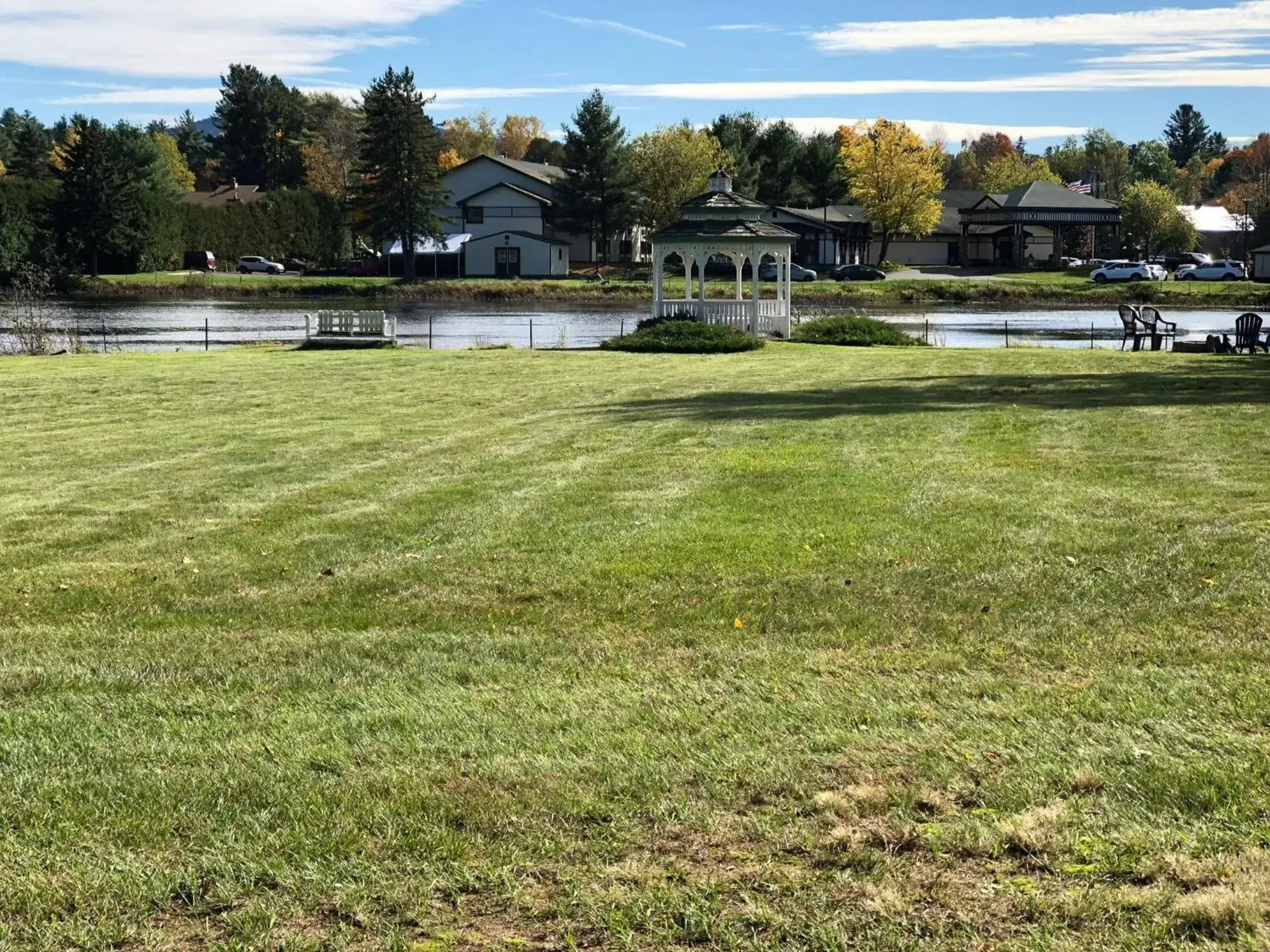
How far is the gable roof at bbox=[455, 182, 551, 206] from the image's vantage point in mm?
100500

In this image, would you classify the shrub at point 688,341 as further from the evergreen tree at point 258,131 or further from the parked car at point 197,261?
the evergreen tree at point 258,131

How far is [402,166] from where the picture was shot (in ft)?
308

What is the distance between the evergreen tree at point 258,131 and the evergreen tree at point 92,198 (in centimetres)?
4729

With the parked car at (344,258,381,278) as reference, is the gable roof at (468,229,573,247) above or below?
above

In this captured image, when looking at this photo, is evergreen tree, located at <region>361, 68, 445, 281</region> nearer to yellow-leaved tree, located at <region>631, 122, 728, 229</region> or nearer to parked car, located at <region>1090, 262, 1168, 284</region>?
yellow-leaved tree, located at <region>631, 122, 728, 229</region>

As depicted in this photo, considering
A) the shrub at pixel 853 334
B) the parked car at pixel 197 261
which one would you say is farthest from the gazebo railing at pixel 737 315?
the parked car at pixel 197 261

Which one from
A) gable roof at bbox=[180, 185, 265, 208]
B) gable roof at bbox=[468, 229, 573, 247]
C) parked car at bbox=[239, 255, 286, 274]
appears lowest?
parked car at bbox=[239, 255, 286, 274]

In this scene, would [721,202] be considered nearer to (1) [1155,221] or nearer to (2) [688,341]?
(2) [688,341]

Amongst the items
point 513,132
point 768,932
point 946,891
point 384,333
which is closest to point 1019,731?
point 946,891

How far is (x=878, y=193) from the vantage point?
101188 millimetres

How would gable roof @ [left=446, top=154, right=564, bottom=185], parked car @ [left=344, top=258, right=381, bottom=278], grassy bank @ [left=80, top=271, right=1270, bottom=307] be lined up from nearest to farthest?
grassy bank @ [left=80, top=271, right=1270, bottom=307]
parked car @ [left=344, top=258, right=381, bottom=278]
gable roof @ [left=446, top=154, right=564, bottom=185]

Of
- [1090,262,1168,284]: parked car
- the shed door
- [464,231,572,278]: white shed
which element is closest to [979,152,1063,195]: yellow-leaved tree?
[1090,262,1168,284]: parked car

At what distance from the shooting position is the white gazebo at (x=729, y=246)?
37.1 m

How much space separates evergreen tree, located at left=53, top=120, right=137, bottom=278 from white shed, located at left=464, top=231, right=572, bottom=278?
2288cm
